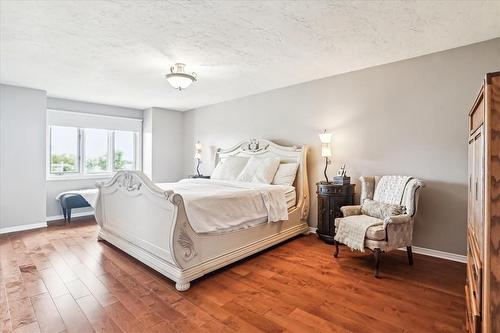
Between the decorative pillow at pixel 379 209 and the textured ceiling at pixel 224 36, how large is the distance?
178 centimetres

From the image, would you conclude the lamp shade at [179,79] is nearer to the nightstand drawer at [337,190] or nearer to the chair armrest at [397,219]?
the nightstand drawer at [337,190]

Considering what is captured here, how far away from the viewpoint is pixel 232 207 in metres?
2.71

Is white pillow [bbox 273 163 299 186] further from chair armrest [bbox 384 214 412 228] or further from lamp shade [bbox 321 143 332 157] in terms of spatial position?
chair armrest [bbox 384 214 412 228]

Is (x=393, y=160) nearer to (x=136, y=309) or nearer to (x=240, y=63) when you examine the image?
(x=240, y=63)

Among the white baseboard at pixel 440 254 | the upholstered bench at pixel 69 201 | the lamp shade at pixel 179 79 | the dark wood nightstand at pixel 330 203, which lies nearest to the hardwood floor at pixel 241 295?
the white baseboard at pixel 440 254

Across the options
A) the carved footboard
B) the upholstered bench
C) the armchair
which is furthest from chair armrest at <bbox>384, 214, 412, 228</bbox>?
the upholstered bench

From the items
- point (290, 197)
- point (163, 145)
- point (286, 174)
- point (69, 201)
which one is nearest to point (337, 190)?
point (290, 197)

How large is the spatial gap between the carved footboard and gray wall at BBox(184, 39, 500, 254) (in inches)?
95.1

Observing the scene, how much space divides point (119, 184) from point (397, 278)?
10.9ft

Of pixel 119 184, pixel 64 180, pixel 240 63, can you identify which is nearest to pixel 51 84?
pixel 64 180

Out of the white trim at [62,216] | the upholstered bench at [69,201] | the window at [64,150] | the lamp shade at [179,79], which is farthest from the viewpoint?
the window at [64,150]

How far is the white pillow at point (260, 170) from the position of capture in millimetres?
3926

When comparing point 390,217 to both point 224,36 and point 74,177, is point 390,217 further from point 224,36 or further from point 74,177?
point 74,177

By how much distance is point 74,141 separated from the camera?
209 inches
